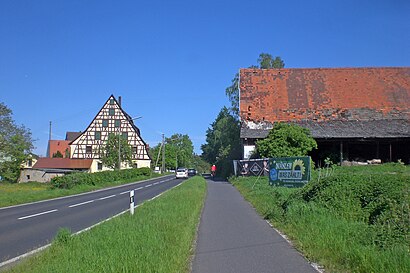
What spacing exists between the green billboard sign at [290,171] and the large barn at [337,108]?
14540mm

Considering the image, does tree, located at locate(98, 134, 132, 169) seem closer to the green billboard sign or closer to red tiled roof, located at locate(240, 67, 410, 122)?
red tiled roof, located at locate(240, 67, 410, 122)

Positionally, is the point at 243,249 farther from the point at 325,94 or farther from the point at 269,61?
the point at 269,61

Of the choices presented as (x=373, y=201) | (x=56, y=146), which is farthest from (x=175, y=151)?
(x=373, y=201)

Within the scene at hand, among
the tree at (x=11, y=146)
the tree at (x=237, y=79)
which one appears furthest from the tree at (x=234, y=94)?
the tree at (x=11, y=146)

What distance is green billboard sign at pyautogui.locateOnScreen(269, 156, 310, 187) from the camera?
19.6 m

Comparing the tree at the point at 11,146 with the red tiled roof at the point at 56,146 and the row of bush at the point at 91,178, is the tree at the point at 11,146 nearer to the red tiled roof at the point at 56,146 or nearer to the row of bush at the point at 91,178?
the row of bush at the point at 91,178

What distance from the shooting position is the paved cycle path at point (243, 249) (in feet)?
23.2

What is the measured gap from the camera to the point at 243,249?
8.67m

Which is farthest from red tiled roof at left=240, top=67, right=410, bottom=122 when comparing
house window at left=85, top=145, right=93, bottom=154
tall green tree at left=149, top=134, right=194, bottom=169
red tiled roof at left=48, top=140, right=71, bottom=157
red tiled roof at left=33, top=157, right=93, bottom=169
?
red tiled roof at left=48, top=140, right=71, bottom=157

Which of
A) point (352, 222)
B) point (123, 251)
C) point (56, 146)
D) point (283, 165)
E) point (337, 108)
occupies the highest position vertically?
point (56, 146)

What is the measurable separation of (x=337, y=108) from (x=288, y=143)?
31.8 feet

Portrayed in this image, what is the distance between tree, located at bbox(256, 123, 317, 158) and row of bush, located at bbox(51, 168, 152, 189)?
51.5 ft

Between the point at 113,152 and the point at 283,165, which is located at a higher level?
the point at 113,152

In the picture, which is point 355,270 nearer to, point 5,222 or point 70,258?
point 70,258
